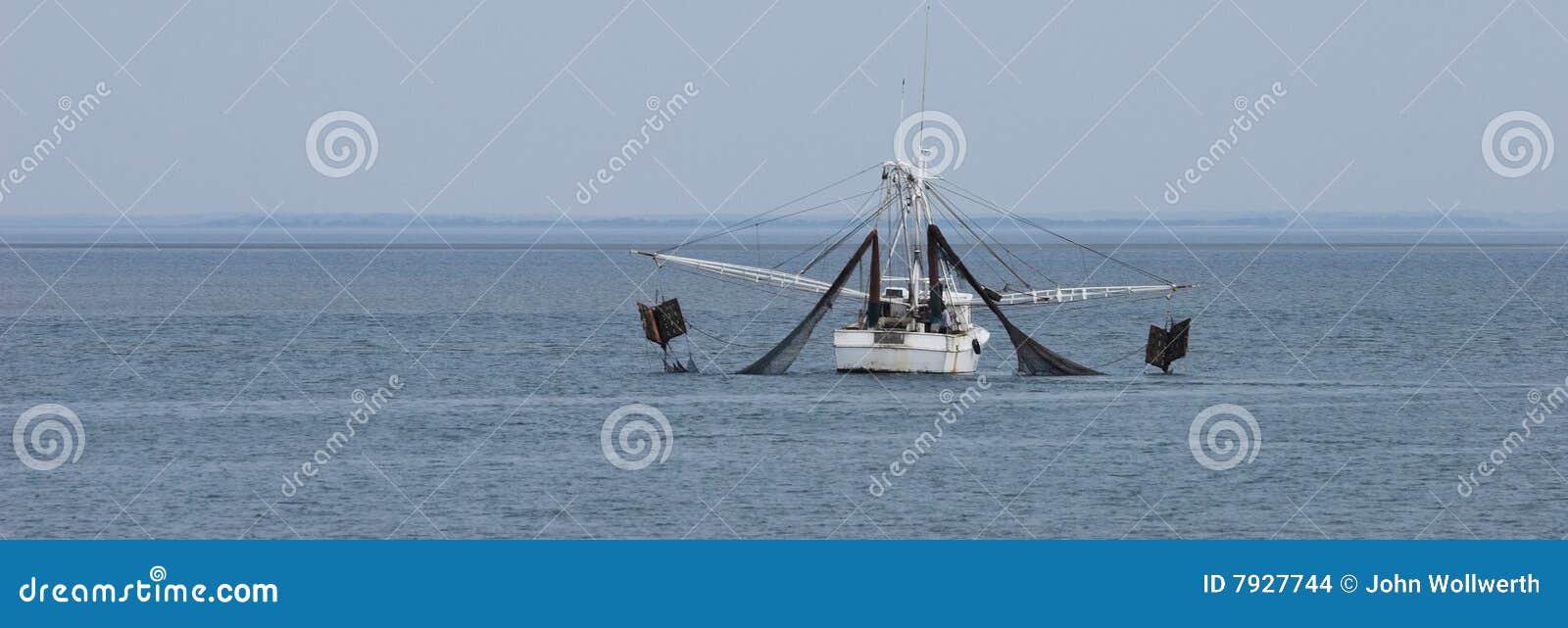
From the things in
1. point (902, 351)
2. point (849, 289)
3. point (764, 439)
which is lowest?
point (764, 439)

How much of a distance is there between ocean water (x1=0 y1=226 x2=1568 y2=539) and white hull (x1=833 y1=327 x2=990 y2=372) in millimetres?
790

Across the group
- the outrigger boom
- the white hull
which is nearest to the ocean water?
the white hull

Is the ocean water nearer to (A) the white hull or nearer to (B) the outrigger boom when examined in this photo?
(A) the white hull

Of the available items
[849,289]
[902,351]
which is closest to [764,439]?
[902,351]

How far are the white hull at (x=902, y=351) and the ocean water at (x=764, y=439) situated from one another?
0.79 metres

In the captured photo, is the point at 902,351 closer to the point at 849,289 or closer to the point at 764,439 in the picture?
the point at 849,289

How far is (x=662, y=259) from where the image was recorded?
7094 cm

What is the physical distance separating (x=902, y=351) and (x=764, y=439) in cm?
1500

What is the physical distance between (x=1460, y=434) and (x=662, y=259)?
28.7 m

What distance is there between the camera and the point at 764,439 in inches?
2176

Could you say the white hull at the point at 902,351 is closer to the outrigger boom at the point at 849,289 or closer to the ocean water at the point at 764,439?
the ocean water at the point at 764,439

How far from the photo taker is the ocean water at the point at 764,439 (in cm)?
4341

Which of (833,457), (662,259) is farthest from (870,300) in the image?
(833,457)

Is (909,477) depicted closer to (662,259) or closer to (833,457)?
(833,457)
